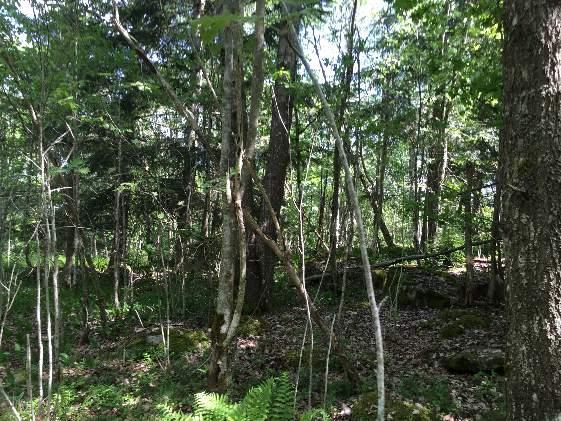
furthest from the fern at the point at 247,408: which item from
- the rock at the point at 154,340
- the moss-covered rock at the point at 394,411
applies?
the rock at the point at 154,340

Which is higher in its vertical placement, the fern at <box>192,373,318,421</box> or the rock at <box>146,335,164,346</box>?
the fern at <box>192,373,318,421</box>

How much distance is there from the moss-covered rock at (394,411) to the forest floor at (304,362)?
1 cm

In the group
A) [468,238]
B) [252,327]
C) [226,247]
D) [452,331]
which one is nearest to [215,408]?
[226,247]

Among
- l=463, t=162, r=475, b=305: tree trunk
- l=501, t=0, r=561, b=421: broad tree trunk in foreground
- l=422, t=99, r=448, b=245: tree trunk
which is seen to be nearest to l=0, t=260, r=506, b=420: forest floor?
l=463, t=162, r=475, b=305: tree trunk

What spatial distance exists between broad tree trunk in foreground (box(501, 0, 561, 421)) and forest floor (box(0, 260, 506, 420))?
1.58m

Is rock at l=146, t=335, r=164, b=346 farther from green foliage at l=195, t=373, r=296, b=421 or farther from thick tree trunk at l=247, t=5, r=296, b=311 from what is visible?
green foliage at l=195, t=373, r=296, b=421

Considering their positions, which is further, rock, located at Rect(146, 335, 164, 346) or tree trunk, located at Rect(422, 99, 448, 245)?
tree trunk, located at Rect(422, 99, 448, 245)

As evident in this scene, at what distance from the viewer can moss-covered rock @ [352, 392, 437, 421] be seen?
4.02 meters

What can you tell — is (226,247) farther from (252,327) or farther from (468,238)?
(468,238)

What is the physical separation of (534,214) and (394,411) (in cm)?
236

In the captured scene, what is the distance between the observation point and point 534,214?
2.76 metres

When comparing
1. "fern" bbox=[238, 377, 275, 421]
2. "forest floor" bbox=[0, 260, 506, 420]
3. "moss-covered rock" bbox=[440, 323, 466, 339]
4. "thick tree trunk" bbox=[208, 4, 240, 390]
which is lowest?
"forest floor" bbox=[0, 260, 506, 420]

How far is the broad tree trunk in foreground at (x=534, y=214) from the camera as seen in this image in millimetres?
2705

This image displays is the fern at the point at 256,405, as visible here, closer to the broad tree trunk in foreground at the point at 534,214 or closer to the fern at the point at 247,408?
the fern at the point at 247,408
